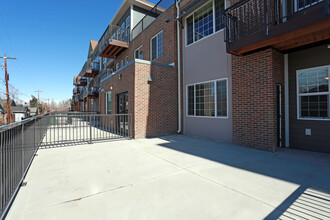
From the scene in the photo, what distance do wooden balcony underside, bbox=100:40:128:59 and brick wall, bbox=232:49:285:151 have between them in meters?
9.85

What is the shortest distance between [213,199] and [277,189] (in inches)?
47.3

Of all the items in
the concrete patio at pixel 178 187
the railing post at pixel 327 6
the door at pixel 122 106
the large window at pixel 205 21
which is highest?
the large window at pixel 205 21

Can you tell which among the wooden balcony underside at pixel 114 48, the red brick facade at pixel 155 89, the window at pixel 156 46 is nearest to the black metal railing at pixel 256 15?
the red brick facade at pixel 155 89

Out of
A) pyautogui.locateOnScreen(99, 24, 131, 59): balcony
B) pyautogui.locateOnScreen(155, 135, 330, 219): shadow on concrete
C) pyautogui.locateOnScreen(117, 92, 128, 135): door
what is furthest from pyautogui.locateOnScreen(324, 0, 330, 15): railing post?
pyautogui.locateOnScreen(99, 24, 131, 59): balcony

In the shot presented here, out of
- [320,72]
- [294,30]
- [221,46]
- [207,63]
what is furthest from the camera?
[207,63]

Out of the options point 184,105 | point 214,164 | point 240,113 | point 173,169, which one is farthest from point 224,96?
point 173,169

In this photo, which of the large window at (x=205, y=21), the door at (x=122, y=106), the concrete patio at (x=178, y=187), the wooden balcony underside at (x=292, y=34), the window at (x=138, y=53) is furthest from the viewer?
the window at (x=138, y=53)

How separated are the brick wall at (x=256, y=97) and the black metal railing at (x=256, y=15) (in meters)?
0.84

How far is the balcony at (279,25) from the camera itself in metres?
3.84

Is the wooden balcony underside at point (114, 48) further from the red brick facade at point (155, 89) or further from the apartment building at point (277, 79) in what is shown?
the apartment building at point (277, 79)

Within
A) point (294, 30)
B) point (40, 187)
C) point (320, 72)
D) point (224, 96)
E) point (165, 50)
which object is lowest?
point (40, 187)

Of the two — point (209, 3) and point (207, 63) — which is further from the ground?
point (209, 3)

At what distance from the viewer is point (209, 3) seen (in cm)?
752

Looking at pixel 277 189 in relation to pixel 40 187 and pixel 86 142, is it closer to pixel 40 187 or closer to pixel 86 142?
pixel 40 187
